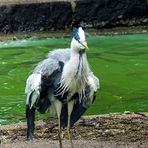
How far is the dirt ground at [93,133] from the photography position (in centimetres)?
607

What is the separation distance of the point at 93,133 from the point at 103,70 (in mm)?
5902

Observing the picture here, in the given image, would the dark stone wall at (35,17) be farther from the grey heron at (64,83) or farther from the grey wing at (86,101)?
the grey heron at (64,83)

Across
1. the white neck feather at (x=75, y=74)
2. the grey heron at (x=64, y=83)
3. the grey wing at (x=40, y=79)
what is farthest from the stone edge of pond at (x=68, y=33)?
the white neck feather at (x=75, y=74)

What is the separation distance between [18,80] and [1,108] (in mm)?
2364

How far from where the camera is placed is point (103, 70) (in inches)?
494

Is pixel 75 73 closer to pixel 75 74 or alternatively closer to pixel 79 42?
pixel 75 74

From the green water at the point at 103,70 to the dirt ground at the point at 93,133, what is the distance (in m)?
1.06

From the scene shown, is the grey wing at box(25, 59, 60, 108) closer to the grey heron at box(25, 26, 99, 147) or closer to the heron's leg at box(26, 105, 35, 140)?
the grey heron at box(25, 26, 99, 147)

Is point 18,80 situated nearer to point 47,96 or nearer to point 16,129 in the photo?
point 16,129

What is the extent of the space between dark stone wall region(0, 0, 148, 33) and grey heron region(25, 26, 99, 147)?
17.4m

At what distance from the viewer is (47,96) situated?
218 inches

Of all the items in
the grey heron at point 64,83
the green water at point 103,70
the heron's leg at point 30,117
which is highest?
the grey heron at point 64,83

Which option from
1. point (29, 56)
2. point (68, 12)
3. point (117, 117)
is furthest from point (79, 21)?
point (117, 117)

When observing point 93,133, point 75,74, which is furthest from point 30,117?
point 93,133
